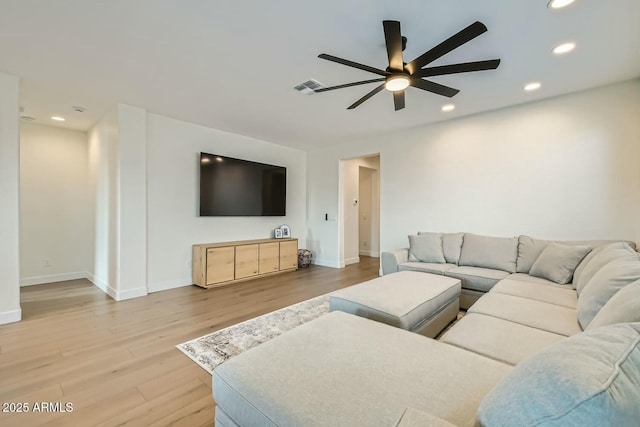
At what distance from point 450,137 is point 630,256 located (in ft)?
9.19

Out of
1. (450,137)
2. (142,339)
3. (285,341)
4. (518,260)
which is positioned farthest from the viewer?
(450,137)

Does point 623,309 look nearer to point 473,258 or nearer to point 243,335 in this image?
point 243,335

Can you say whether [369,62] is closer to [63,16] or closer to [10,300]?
[63,16]

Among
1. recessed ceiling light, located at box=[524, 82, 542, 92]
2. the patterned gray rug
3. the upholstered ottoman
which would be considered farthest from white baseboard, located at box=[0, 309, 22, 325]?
recessed ceiling light, located at box=[524, 82, 542, 92]

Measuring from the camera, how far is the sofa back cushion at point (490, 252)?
3.36 m

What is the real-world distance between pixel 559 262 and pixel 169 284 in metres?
4.90

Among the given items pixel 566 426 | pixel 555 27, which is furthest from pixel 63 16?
pixel 555 27

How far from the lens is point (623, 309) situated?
1.05 m

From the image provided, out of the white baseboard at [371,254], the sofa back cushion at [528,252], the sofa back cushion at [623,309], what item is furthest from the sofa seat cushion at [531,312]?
the white baseboard at [371,254]

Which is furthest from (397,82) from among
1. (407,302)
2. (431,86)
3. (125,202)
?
(125,202)

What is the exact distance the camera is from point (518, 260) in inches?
130

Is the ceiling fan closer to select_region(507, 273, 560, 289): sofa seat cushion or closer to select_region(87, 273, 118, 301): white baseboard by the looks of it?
select_region(507, 273, 560, 289): sofa seat cushion

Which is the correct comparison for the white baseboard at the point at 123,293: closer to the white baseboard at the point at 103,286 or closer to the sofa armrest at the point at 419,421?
the white baseboard at the point at 103,286

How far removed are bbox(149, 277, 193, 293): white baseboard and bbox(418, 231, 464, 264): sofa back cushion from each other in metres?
3.87
